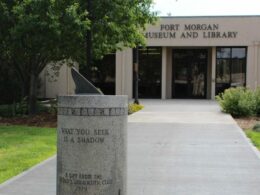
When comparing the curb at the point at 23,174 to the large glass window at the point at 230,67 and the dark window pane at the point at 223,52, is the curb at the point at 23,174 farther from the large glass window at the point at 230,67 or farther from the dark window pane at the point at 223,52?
the dark window pane at the point at 223,52

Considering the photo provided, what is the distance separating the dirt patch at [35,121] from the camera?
16.3 metres

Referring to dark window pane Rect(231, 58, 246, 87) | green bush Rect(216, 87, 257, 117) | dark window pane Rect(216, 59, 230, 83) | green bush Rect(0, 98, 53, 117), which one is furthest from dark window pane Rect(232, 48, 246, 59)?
green bush Rect(0, 98, 53, 117)

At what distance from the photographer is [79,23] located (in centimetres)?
1483

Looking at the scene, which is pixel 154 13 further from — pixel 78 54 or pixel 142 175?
pixel 142 175

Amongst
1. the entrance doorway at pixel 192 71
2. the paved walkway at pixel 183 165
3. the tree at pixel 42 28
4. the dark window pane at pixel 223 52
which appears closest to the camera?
the paved walkway at pixel 183 165

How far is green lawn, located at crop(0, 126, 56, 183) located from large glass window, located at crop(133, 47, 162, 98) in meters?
16.8

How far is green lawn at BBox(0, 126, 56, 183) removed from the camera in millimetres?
9367

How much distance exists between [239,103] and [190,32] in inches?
449

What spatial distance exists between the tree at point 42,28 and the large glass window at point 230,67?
14.2 m

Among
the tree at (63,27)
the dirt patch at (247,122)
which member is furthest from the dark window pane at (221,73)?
the tree at (63,27)

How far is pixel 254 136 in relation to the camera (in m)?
13.6

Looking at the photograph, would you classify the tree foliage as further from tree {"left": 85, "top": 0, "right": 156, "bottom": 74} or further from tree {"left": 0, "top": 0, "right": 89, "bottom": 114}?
tree {"left": 0, "top": 0, "right": 89, "bottom": 114}

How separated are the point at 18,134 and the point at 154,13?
6837 millimetres

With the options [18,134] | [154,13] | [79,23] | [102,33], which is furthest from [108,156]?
[154,13]
